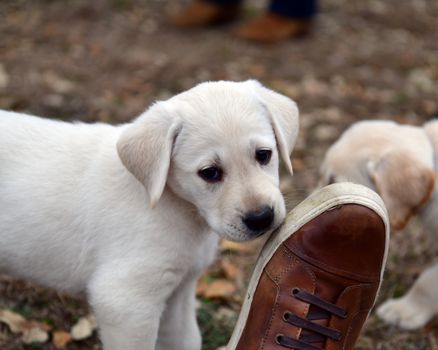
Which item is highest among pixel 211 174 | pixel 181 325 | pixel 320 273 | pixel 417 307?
pixel 211 174

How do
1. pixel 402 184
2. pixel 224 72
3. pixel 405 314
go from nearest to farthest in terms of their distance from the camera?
1. pixel 402 184
2. pixel 405 314
3. pixel 224 72

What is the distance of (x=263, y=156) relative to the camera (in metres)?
2.32

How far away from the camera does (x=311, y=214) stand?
2.44m

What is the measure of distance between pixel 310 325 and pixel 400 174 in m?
0.99

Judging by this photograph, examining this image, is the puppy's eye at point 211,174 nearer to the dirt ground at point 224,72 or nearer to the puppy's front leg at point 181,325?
the puppy's front leg at point 181,325

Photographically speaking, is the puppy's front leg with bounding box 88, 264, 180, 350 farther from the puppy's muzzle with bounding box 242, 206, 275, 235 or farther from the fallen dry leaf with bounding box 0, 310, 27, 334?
the fallen dry leaf with bounding box 0, 310, 27, 334

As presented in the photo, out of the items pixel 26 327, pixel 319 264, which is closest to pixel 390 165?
pixel 319 264

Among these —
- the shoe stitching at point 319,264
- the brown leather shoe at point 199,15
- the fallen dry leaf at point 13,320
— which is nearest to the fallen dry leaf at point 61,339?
the fallen dry leaf at point 13,320

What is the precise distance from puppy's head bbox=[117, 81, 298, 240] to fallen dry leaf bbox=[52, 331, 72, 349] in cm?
98

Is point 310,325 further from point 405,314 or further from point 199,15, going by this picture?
point 199,15

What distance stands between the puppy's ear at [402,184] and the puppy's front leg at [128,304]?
4.13 ft

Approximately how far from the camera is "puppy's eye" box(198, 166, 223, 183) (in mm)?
2273

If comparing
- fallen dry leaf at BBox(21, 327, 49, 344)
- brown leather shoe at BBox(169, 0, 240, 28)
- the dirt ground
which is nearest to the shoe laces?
the dirt ground

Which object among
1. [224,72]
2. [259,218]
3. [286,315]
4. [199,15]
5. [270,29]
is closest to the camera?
[259,218]
